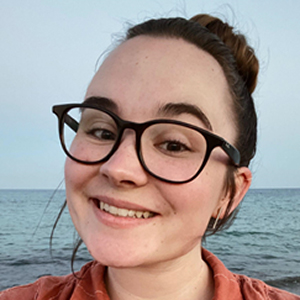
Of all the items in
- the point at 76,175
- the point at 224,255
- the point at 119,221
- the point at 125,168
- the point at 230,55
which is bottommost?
the point at 224,255

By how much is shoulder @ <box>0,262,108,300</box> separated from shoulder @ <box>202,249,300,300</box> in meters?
0.62

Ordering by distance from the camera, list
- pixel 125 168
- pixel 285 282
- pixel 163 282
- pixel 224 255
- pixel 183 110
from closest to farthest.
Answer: pixel 125 168
pixel 183 110
pixel 163 282
pixel 285 282
pixel 224 255

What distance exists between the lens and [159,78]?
4.54ft

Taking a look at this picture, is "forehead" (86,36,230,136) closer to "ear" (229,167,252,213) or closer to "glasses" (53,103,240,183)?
"glasses" (53,103,240,183)

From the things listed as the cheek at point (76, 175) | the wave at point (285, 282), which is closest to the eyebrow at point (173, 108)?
the cheek at point (76, 175)

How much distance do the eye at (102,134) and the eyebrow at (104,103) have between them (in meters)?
0.11

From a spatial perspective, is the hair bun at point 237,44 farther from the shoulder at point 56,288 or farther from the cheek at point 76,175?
the shoulder at point 56,288

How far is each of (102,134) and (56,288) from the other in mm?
908

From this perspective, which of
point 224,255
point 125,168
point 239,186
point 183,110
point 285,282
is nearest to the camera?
point 125,168

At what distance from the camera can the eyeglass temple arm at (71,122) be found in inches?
60.9

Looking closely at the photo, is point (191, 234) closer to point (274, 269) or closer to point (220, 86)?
point (220, 86)

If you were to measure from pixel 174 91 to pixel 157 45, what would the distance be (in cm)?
30

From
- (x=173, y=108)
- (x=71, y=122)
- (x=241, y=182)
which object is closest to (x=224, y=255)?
(x=241, y=182)

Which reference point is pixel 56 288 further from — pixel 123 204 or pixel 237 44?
pixel 237 44
